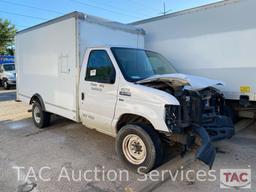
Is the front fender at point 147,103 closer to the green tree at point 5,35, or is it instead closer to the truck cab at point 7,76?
the truck cab at point 7,76

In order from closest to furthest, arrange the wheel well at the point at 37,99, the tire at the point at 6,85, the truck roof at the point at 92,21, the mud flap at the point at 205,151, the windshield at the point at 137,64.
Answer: the mud flap at the point at 205,151, the windshield at the point at 137,64, the truck roof at the point at 92,21, the wheel well at the point at 37,99, the tire at the point at 6,85

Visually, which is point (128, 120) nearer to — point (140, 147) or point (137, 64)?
point (140, 147)

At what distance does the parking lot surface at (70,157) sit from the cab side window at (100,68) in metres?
1.46

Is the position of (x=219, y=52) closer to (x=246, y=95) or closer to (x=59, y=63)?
(x=246, y=95)

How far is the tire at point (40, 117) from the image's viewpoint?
6016 millimetres

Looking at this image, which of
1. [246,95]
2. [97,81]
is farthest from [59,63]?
[246,95]

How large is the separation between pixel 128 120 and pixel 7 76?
1562 cm

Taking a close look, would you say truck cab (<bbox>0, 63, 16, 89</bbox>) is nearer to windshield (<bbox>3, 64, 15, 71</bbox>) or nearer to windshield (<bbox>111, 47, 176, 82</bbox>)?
windshield (<bbox>3, 64, 15, 71</bbox>)

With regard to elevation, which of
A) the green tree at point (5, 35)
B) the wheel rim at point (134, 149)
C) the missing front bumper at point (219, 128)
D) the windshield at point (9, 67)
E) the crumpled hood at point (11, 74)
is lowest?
the wheel rim at point (134, 149)

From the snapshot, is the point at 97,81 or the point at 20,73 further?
the point at 20,73

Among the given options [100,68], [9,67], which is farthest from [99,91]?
[9,67]

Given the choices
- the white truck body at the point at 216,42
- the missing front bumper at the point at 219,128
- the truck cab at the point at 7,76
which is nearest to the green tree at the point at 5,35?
the truck cab at the point at 7,76

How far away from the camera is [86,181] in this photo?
3.42 meters

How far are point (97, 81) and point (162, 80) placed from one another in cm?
132
